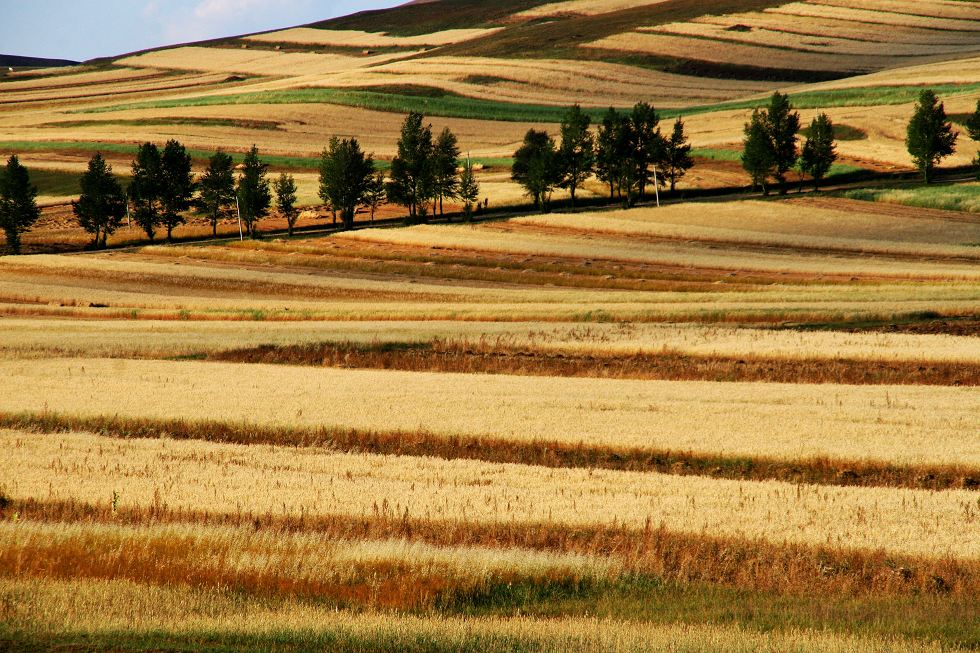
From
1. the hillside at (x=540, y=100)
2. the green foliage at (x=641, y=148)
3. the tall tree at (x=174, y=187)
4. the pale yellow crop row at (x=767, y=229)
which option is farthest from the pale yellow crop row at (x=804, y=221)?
the tall tree at (x=174, y=187)

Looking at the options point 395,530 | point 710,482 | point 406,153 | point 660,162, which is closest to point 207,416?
point 395,530

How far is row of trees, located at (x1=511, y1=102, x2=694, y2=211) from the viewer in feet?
359

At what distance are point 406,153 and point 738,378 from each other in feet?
257

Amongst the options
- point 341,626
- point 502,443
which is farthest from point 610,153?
point 341,626

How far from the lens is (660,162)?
372 feet

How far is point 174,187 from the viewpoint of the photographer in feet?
345

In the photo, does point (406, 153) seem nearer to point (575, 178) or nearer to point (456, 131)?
point (575, 178)

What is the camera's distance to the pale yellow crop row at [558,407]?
997 inches

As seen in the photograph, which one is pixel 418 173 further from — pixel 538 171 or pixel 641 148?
pixel 641 148

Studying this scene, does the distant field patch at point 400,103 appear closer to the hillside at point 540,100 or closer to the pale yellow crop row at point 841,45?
the hillside at point 540,100

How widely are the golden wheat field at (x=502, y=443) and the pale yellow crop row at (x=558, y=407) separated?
17 cm

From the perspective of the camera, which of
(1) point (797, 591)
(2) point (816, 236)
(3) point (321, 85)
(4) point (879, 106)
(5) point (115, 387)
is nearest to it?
(1) point (797, 591)

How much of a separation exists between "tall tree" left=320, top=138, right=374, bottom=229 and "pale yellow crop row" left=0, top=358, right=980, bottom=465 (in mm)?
65683

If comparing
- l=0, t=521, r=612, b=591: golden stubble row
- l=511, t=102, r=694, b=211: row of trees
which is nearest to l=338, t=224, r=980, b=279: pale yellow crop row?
l=511, t=102, r=694, b=211: row of trees
